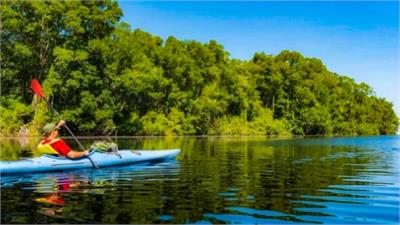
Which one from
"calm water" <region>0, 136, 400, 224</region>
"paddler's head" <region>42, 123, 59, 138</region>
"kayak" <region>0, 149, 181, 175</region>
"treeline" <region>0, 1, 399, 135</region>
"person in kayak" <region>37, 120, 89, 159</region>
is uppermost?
"treeline" <region>0, 1, 399, 135</region>

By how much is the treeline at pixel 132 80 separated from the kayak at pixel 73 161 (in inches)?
1041

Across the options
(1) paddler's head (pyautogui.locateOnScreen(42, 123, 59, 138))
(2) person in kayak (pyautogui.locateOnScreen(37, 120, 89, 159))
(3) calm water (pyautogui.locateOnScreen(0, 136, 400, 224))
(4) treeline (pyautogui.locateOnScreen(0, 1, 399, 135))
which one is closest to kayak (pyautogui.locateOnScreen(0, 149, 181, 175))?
(2) person in kayak (pyautogui.locateOnScreen(37, 120, 89, 159))

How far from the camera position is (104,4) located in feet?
155

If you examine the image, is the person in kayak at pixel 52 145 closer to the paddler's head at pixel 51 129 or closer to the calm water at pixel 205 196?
Answer: the paddler's head at pixel 51 129

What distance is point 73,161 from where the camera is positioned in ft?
51.8

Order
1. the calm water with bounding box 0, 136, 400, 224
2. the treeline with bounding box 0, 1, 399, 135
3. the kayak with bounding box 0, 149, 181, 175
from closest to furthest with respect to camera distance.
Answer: the calm water with bounding box 0, 136, 400, 224 < the kayak with bounding box 0, 149, 181, 175 < the treeline with bounding box 0, 1, 399, 135

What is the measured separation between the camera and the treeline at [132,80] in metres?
44.1

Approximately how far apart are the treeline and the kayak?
86.8 feet

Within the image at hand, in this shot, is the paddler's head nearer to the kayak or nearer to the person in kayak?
the person in kayak

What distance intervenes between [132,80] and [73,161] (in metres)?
31.8

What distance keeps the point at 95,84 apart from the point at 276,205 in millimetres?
37646

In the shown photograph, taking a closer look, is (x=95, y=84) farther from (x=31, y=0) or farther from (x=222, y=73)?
(x=222, y=73)

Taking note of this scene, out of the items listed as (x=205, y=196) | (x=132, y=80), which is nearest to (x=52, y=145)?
(x=205, y=196)

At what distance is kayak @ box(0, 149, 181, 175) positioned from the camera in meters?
14.4
